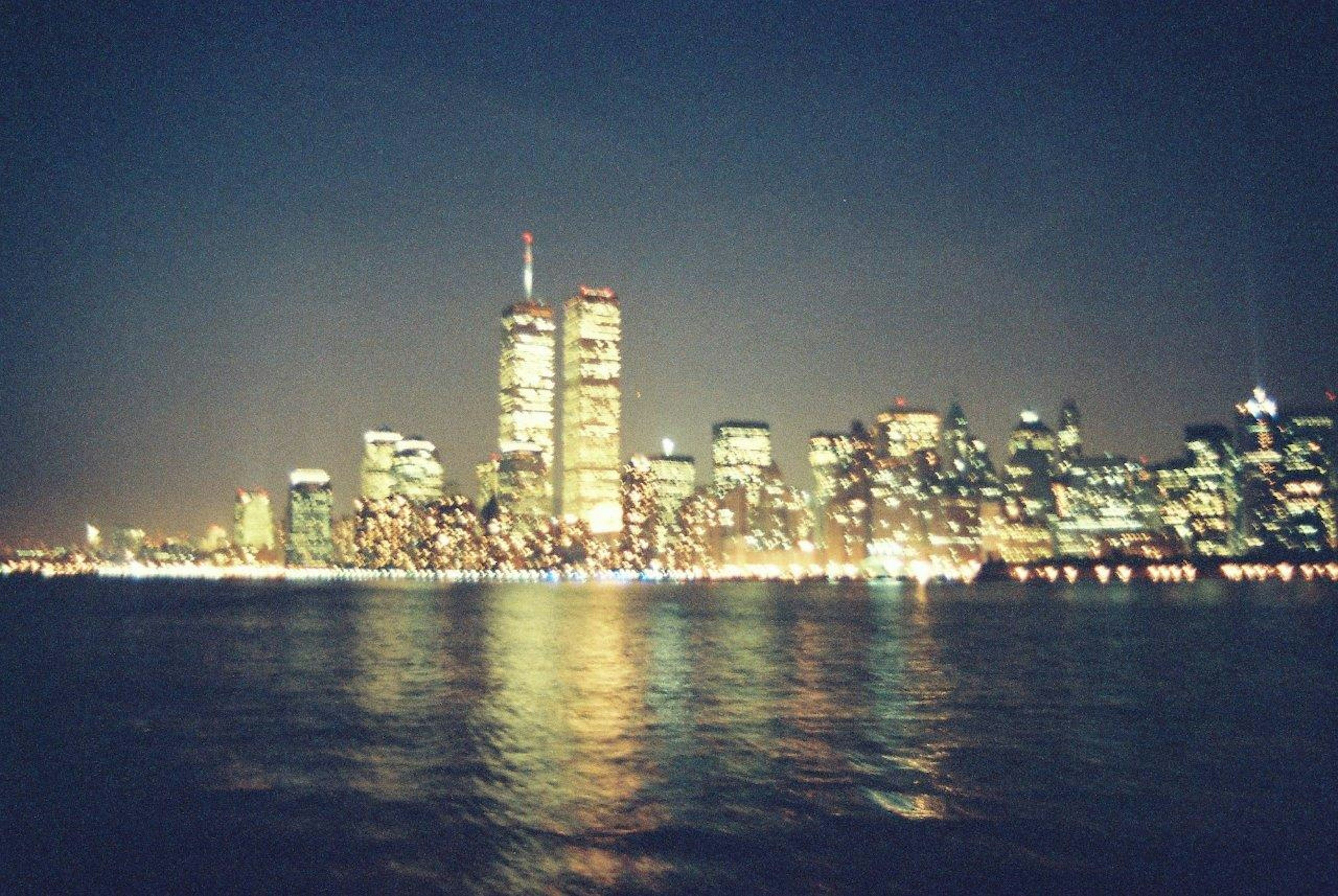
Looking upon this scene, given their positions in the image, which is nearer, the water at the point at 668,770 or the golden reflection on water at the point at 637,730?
the water at the point at 668,770

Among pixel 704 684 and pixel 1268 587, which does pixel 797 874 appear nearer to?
pixel 704 684

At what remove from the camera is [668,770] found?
945 inches

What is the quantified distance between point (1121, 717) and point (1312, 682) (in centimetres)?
1718

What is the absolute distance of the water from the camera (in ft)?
55.0

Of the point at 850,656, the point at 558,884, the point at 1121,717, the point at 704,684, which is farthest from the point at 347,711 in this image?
the point at 850,656

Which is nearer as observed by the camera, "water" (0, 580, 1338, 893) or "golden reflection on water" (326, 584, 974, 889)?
"water" (0, 580, 1338, 893)

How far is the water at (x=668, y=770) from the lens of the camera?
16.8 m

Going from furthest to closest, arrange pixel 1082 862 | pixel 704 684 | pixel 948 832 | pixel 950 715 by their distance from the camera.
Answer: pixel 704 684, pixel 950 715, pixel 948 832, pixel 1082 862

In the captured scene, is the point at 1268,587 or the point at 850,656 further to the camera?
the point at 1268,587

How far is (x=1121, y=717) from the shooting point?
33062 mm

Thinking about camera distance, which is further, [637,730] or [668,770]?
[637,730]

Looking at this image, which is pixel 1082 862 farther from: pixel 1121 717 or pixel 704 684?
pixel 704 684

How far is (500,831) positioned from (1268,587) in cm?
19744

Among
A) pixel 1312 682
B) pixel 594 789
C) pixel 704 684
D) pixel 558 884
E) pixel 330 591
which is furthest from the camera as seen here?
pixel 330 591
